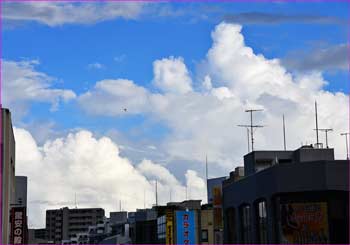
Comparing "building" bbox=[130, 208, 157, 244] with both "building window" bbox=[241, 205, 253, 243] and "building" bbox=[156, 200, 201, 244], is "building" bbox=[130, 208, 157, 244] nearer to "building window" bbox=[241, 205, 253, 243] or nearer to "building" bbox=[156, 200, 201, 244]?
"building" bbox=[156, 200, 201, 244]

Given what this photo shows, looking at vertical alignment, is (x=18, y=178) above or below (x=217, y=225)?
above

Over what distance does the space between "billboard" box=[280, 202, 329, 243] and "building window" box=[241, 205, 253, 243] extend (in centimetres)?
1074

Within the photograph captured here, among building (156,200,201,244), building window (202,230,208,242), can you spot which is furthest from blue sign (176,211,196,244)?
building window (202,230,208,242)

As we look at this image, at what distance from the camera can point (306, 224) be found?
6412cm

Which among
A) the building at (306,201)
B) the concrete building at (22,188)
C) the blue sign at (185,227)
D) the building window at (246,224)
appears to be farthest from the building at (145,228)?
the building at (306,201)

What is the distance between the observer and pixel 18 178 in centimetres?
9231

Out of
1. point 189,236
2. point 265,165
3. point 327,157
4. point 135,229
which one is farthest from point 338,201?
point 135,229

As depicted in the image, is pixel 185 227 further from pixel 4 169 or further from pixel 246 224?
pixel 4 169

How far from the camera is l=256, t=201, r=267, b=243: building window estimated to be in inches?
2749

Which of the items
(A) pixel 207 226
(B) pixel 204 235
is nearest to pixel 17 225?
(B) pixel 204 235

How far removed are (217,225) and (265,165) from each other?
14.3 metres

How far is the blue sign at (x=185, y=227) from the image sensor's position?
393ft

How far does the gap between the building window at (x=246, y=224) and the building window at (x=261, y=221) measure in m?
2.88

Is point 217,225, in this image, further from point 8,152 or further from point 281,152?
point 8,152
